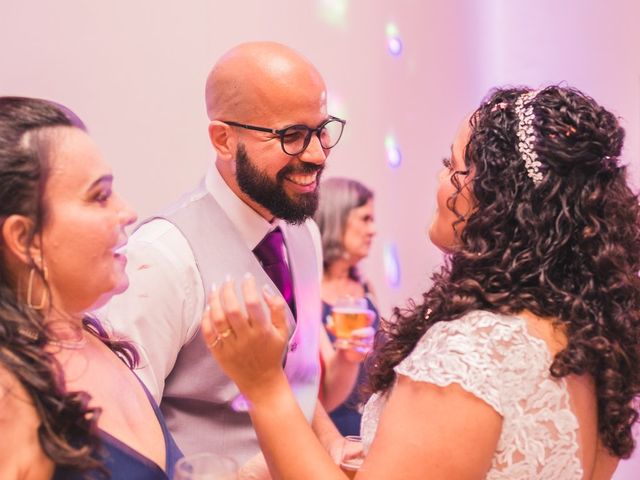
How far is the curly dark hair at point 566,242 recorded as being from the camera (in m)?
1.28

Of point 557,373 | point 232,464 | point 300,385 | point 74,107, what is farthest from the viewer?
point 74,107

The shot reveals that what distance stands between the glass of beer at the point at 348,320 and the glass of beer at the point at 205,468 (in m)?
1.58

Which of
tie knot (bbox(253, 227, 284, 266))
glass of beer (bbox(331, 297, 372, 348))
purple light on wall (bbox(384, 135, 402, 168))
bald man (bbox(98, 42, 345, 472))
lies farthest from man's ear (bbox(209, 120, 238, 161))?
purple light on wall (bbox(384, 135, 402, 168))

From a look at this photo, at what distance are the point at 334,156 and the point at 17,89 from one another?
1923 millimetres

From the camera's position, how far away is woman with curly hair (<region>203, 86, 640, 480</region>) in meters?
1.21

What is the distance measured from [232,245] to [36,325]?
896 mm

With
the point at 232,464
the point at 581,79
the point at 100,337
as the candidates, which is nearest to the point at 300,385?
the point at 100,337

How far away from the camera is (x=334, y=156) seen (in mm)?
3922

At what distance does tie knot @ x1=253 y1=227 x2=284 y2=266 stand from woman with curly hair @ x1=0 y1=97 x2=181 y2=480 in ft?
2.64

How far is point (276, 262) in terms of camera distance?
7.05 ft

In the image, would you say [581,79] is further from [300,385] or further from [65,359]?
[65,359]

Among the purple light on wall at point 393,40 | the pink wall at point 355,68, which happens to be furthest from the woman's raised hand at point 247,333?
the purple light on wall at point 393,40

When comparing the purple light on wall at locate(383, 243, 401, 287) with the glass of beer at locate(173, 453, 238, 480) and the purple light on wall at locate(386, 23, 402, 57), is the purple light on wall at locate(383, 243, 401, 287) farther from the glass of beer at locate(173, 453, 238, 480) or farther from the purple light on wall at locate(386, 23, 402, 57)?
the glass of beer at locate(173, 453, 238, 480)

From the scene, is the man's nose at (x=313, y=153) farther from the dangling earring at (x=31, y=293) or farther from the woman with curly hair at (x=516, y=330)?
the dangling earring at (x=31, y=293)
